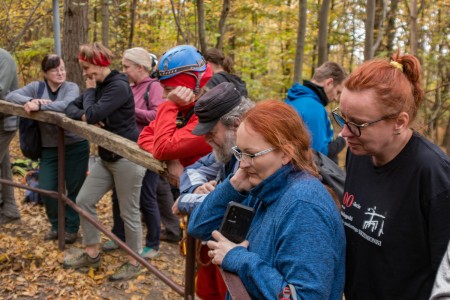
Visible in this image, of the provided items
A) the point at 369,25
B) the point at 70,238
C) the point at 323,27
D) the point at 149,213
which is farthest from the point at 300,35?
the point at 70,238

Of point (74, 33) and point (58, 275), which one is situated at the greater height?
point (74, 33)

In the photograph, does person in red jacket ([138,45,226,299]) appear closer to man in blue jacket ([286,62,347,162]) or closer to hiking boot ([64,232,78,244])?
man in blue jacket ([286,62,347,162])

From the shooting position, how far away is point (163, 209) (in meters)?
5.25

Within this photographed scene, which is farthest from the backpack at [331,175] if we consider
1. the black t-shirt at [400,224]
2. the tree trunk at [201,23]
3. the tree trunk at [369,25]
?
the tree trunk at [369,25]

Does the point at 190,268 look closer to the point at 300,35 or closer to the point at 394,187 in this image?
the point at 394,187

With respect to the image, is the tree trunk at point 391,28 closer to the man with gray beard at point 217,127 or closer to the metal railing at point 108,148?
the metal railing at point 108,148

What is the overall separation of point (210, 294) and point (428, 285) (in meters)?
1.28

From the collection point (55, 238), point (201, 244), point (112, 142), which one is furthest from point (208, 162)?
A: point (55, 238)

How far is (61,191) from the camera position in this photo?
4.46m

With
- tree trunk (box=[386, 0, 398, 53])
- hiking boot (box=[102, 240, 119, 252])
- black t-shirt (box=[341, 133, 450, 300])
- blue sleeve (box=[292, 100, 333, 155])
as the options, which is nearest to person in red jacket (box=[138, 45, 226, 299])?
blue sleeve (box=[292, 100, 333, 155])

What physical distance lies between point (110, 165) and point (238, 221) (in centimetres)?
242

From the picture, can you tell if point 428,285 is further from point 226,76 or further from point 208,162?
point 226,76

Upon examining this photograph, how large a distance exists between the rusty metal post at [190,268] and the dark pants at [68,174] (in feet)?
8.30

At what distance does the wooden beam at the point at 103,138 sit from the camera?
2.83 meters
